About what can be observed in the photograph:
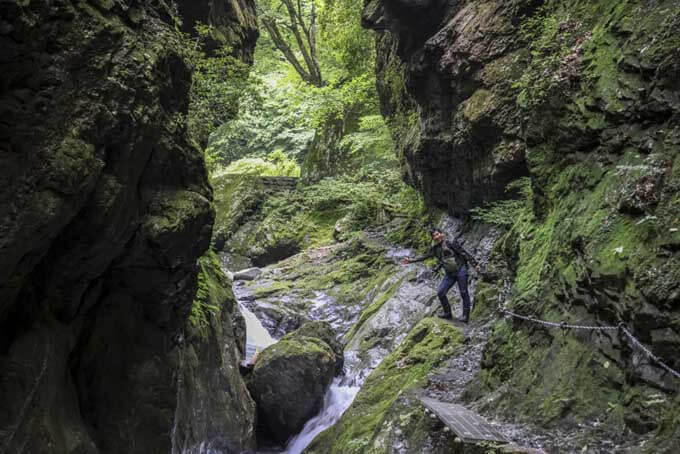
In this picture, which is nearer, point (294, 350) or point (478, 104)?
point (294, 350)

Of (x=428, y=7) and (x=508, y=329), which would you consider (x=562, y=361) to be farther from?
(x=428, y=7)

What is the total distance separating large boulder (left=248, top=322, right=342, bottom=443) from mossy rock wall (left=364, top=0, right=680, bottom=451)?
351cm

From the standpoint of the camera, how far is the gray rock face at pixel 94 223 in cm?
369

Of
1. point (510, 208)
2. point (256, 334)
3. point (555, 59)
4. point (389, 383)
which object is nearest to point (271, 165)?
point (256, 334)

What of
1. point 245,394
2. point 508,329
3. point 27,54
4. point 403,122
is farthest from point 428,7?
point 27,54

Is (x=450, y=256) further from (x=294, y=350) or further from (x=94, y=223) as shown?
(x=94, y=223)

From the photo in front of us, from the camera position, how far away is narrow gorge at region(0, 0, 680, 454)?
4129 millimetres

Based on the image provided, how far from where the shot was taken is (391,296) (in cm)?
1342

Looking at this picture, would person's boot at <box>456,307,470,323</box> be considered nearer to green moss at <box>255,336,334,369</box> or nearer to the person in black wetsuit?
the person in black wetsuit

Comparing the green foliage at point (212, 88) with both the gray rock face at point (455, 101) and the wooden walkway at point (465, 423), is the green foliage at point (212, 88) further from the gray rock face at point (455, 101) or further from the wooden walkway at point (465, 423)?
the gray rock face at point (455, 101)

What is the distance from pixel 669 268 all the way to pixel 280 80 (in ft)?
70.9

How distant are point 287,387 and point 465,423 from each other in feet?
16.8

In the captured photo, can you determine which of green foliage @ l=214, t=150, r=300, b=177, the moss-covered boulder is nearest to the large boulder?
the moss-covered boulder

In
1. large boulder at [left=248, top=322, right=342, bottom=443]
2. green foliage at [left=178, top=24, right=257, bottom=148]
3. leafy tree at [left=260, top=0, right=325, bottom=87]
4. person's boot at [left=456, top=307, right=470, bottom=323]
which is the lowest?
large boulder at [left=248, top=322, right=342, bottom=443]
